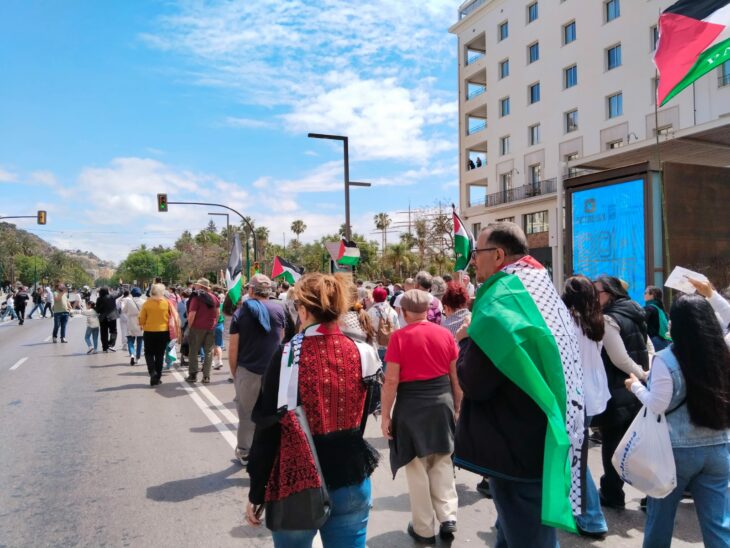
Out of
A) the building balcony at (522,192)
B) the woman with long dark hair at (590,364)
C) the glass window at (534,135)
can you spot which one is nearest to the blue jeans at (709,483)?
the woman with long dark hair at (590,364)

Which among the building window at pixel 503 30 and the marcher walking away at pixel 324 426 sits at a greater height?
the building window at pixel 503 30

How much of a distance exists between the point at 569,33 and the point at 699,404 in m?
35.4

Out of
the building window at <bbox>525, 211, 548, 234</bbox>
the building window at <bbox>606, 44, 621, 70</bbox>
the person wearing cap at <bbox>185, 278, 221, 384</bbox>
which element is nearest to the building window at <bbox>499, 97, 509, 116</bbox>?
the building window at <bbox>525, 211, 548, 234</bbox>

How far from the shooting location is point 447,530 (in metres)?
4.11

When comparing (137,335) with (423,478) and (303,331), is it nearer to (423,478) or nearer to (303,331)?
(423,478)

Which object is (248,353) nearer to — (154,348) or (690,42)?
(154,348)

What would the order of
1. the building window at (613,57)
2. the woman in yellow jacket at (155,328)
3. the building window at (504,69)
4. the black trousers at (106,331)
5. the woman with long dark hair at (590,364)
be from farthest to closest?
1. the building window at (504,69)
2. the building window at (613,57)
3. the black trousers at (106,331)
4. the woman in yellow jacket at (155,328)
5. the woman with long dark hair at (590,364)

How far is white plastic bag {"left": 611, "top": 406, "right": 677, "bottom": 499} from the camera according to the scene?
301cm

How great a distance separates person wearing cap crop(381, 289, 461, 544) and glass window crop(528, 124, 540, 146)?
3439 cm

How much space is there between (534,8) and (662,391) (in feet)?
126

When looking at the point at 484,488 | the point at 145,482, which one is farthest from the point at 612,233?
the point at 145,482

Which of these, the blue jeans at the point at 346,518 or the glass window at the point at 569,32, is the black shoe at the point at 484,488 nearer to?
the blue jeans at the point at 346,518

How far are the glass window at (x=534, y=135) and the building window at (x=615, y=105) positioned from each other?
5.40 m

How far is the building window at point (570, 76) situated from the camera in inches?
1296
